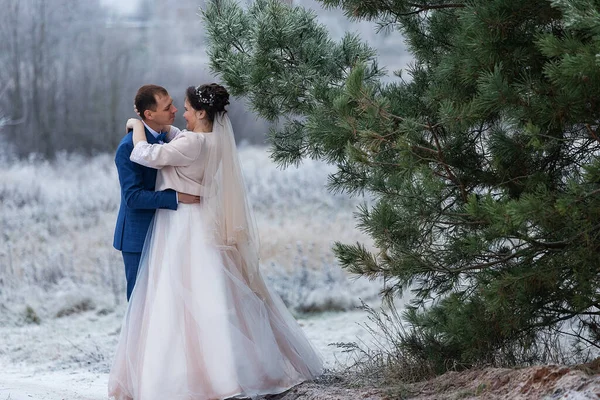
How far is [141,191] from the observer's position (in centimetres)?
317

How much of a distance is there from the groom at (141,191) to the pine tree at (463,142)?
1.05 ft

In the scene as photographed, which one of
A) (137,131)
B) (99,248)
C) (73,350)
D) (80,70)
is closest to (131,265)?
(137,131)

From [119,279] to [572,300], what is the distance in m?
6.05

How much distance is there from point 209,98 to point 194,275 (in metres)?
0.71

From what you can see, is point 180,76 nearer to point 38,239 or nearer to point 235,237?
point 38,239

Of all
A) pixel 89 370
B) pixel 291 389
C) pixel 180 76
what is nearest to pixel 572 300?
pixel 291 389

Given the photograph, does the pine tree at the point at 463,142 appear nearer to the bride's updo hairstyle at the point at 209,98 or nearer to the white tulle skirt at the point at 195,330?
the bride's updo hairstyle at the point at 209,98

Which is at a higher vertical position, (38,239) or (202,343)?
(38,239)

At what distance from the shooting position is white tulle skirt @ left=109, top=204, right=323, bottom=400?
3.02 metres

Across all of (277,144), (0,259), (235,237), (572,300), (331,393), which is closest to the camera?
(572,300)

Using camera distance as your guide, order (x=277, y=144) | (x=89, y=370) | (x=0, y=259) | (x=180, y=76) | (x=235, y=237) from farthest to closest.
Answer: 1. (x=180, y=76)
2. (x=0, y=259)
3. (x=89, y=370)
4. (x=277, y=144)
5. (x=235, y=237)

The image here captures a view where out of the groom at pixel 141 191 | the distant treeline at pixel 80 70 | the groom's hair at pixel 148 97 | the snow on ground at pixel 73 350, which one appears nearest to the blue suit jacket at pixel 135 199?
the groom at pixel 141 191

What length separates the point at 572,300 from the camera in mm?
2457

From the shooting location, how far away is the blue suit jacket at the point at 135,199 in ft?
10.4
